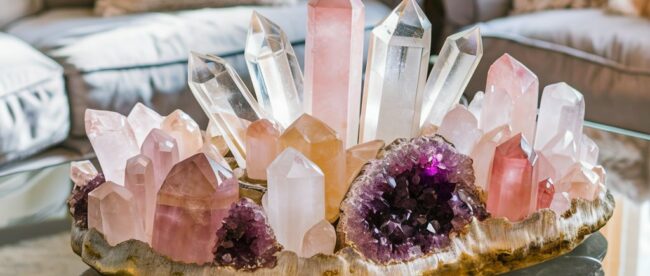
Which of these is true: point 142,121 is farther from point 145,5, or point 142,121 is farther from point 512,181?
point 145,5

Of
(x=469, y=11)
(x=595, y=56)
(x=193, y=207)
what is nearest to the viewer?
(x=193, y=207)

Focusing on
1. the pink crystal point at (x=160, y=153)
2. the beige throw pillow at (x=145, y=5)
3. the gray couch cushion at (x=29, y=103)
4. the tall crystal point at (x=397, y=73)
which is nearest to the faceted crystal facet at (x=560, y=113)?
the tall crystal point at (x=397, y=73)

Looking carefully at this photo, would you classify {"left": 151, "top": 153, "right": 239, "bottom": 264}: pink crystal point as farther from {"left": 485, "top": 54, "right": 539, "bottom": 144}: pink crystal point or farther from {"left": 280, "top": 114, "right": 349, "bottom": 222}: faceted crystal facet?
{"left": 485, "top": 54, "right": 539, "bottom": 144}: pink crystal point

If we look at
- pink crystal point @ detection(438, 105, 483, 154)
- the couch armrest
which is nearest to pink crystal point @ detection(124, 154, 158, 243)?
pink crystal point @ detection(438, 105, 483, 154)

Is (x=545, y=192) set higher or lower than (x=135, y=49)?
higher

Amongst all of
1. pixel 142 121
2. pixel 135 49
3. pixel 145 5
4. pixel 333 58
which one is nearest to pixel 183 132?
pixel 142 121

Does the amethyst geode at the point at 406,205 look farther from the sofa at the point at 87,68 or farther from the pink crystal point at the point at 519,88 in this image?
the sofa at the point at 87,68
